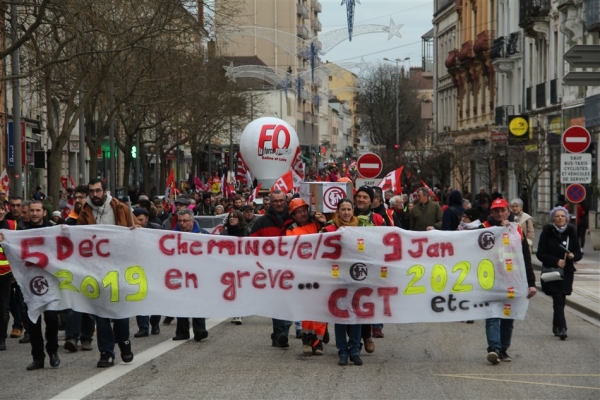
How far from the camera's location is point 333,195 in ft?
55.1

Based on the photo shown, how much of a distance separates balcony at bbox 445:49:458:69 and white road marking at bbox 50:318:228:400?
194 feet

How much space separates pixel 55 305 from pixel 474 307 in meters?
4.27

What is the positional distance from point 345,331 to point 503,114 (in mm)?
47650

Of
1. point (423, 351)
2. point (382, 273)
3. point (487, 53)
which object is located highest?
point (487, 53)

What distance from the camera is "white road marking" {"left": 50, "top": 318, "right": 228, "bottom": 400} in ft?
34.0

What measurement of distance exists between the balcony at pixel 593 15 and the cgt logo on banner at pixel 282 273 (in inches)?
1055

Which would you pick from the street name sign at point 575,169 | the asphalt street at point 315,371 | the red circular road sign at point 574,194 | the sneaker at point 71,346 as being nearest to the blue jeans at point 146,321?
the asphalt street at point 315,371

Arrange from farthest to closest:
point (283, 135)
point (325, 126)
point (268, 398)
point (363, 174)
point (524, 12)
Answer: point (325, 126), point (524, 12), point (283, 135), point (363, 174), point (268, 398)

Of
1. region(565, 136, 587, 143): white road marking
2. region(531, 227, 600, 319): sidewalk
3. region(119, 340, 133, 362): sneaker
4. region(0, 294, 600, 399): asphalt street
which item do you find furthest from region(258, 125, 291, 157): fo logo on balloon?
region(119, 340, 133, 362): sneaker

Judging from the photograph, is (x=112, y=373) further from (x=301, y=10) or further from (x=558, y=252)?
(x=301, y=10)

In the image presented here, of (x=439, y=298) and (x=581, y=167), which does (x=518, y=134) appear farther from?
(x=439, y=298)

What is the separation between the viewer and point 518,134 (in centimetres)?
4647

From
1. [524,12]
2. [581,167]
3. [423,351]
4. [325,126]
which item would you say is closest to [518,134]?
[524,12]

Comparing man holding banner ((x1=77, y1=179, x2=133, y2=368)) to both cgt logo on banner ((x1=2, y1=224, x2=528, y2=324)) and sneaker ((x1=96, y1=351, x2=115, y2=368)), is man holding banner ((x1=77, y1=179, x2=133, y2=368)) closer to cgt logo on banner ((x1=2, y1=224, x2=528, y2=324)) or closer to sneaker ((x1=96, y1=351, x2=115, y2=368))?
sneaker ((x1=96, y1=351, x2=115, y2=368))
